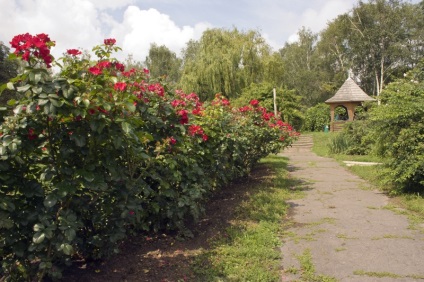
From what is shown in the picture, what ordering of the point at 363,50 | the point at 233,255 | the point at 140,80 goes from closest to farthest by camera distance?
the point at 140,80 < the point at 233,255 < the point at 363,50

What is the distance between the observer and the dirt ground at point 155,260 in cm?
325

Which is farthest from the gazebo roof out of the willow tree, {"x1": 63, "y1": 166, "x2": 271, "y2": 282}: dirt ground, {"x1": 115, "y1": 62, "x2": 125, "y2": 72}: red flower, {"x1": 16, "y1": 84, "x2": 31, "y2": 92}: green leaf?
{"x1": 16, "y1": 84, "x2": 31, "y2": 92}: green leaf

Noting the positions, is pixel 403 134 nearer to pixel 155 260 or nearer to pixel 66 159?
pixel 155 260

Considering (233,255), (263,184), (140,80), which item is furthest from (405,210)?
(140,80)

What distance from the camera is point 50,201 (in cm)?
241

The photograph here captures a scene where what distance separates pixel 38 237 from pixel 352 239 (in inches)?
142

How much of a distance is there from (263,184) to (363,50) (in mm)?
33267

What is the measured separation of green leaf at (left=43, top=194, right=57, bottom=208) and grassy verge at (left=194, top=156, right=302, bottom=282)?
1.57m

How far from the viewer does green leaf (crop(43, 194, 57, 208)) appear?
7.86 ft

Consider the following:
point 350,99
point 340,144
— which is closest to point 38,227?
point 340,144

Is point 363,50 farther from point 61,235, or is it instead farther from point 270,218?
point 61,235

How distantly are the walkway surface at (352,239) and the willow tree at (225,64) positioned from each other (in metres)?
17.0

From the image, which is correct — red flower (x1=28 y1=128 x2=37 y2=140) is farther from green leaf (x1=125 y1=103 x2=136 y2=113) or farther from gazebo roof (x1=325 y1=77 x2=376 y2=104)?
gazebo roof (x1=325 y1=77 x2=376 y2=104)

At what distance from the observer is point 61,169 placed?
8.38 ft
